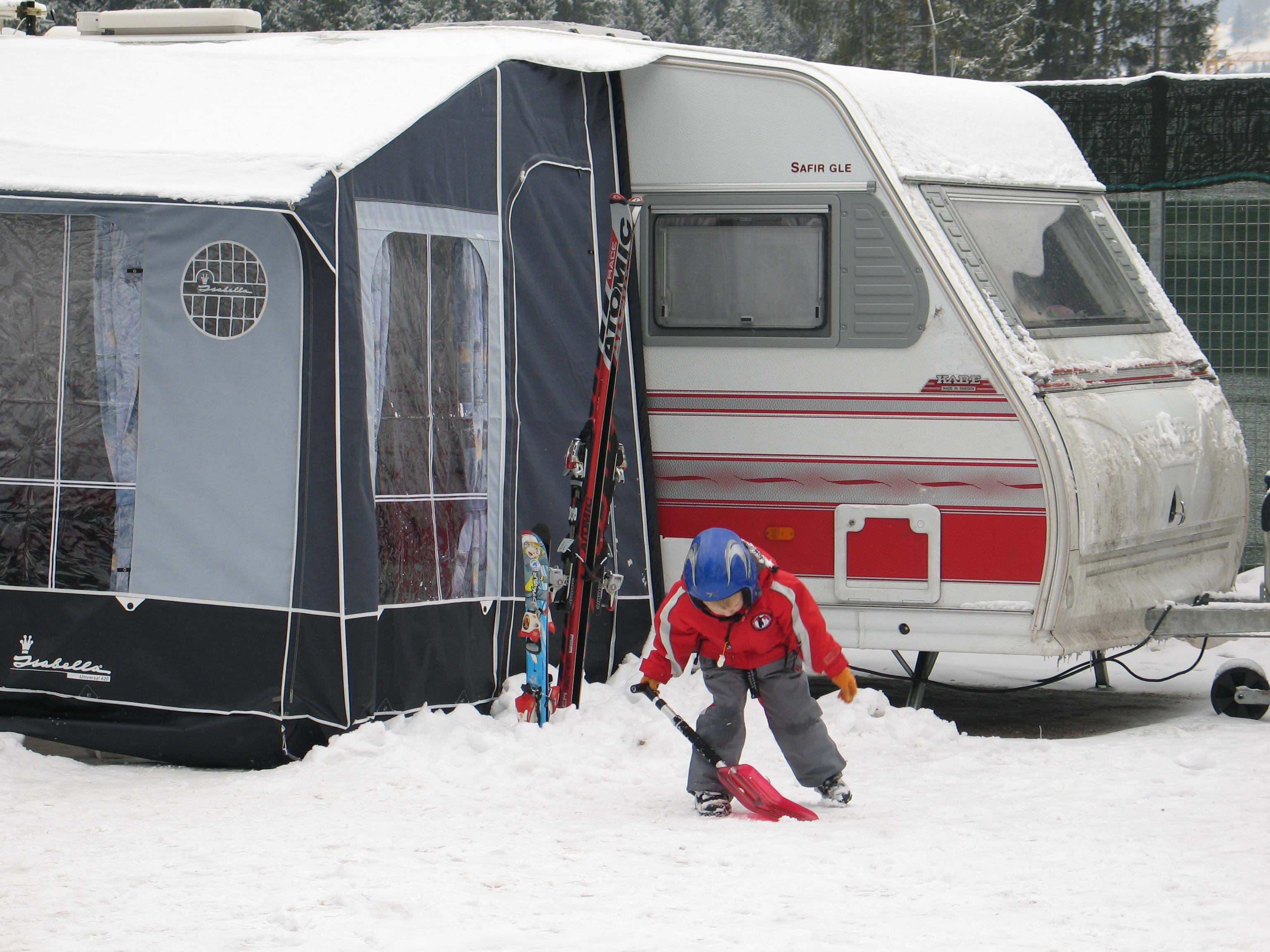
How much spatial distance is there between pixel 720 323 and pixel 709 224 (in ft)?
1.60

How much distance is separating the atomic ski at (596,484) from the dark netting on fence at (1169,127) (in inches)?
211

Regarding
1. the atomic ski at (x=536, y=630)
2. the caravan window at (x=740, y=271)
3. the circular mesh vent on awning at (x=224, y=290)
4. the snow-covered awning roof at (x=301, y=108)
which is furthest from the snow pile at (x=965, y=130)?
the circular mesh vent on awning at (x=224, y=290)

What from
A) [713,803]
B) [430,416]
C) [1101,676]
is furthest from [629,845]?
[1101,676]

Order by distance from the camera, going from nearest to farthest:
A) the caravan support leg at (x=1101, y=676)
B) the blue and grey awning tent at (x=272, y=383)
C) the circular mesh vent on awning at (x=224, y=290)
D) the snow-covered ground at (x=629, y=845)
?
the snow-covered ground at (x=629, y=845), the blue and grey awning tent at (x=272, y=383), the circular mesh vent on awning at (x=224, y=290), the caravan support leg at (x=1101, y=676)

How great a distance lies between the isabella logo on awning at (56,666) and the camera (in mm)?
7469

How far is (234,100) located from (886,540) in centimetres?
353

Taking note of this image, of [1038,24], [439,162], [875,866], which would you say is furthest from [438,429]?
[1038,24]

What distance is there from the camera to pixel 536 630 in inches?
299

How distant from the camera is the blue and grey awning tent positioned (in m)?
7.16

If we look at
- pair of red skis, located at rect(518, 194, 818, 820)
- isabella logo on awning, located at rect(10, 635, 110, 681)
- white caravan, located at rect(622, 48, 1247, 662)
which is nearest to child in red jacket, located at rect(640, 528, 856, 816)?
pair of red skis, located at rect(518, 194, 818, 820)

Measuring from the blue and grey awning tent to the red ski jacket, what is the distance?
51.8 inches

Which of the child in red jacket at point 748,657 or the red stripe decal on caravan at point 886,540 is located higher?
the red stripe decal on caravan at point 886,540

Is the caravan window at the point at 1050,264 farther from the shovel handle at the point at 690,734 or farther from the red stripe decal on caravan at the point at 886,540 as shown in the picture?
the shovel handle at the point at 690,734

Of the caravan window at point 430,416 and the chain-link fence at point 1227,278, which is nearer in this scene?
the caravan window at point 430,416
